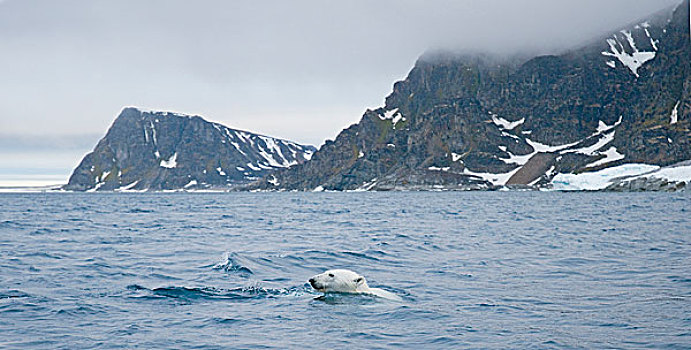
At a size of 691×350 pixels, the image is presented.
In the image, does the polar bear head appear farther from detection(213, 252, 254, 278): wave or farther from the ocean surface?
detection(213, 252, 254, 278): wave

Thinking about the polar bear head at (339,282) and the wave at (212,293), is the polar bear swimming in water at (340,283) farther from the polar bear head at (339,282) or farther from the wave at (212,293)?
the wave at (212,293)

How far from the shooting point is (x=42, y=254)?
24.6 metres

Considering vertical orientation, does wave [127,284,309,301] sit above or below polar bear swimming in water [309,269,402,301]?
below

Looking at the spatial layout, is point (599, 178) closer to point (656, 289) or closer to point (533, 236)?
point (533, 236)

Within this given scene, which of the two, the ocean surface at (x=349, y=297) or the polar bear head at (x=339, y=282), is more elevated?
the polar bear head at (x=339, y=282)

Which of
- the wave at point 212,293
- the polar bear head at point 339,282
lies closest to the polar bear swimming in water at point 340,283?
the polar bear head at point 339,282

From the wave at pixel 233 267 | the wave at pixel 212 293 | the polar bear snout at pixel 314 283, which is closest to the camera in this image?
the polar bear snout at pixel 314 283

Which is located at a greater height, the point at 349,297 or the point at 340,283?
the point at 340,283

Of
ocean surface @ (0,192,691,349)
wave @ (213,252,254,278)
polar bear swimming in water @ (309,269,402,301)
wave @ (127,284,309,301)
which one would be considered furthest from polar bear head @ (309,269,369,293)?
wave @ (213,252,254,278)

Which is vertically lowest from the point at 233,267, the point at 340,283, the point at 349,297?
the point at 349,297

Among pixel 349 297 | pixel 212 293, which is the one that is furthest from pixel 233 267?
pixel 349 297

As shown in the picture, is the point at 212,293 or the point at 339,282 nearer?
the point at 339,282

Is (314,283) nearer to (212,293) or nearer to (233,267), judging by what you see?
(212,293)

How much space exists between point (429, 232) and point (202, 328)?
87.9ft
